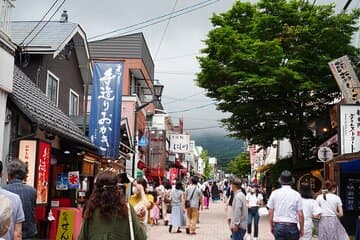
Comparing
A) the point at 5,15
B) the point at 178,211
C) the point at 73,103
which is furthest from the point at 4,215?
the point at 73,103

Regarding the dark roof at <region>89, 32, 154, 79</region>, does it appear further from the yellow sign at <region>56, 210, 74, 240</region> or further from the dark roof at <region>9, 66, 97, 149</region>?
the yellow sign at <region>56, 210, 74, 240</region>

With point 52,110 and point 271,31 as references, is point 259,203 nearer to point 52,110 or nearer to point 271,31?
point 52,110

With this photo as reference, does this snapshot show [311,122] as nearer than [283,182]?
No

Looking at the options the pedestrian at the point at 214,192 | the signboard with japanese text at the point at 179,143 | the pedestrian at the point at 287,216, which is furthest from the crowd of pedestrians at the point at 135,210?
the signboard with japanese text at the point at 179,143

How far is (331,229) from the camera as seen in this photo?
35.0 feet

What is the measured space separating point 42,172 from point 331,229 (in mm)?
6635

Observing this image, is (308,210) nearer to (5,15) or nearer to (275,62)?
(5,15)

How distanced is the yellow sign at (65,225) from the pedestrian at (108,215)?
7888 millimetres

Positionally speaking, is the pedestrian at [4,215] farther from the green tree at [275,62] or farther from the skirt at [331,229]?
the green tree at [275,62]

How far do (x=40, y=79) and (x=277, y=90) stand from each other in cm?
1129

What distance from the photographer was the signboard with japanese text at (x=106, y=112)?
695 inches

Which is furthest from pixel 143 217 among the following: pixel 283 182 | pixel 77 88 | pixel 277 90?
pixel 277 90

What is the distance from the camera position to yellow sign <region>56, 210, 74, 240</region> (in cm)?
1238

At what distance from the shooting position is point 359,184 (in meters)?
17.8
